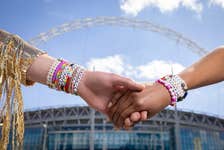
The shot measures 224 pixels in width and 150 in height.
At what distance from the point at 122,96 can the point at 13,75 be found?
1212 millimetres

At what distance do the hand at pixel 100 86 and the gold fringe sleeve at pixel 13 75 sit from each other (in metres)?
0.55

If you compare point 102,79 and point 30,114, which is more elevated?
point 30,114

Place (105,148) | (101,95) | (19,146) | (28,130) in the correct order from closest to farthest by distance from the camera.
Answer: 1. (19,146)
2. (101,95)
3. (105,148)
4. (28,130)

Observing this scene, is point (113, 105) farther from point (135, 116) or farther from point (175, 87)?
point (175, 87)

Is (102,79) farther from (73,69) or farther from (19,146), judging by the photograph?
(19,146)

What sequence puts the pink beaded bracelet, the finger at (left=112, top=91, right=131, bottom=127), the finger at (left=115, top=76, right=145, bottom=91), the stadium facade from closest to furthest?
the finger at (left=115, top=76, right=145, bottom=91), the pink beaded bracelet, the finger at (left=112, top=91, right=131, bottom=127), the stadium facade

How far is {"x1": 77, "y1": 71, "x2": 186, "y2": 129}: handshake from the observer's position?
2.97m

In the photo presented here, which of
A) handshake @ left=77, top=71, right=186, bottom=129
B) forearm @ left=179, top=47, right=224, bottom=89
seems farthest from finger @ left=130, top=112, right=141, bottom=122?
forearm @ left=179, top=47, right=224, bottom=89

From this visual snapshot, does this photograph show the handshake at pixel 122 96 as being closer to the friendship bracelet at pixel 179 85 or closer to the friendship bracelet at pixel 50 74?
the friendship bracelet at pixel 179 85

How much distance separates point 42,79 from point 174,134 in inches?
2764

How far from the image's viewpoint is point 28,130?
72688 mm

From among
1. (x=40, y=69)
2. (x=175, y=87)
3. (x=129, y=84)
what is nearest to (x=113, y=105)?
(x=129, y=84)

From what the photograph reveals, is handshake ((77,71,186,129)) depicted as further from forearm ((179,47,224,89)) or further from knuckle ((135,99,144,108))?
forearm ((179,47,224,89))

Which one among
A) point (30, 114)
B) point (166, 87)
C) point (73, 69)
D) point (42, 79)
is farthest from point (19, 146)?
point (30, 114)
